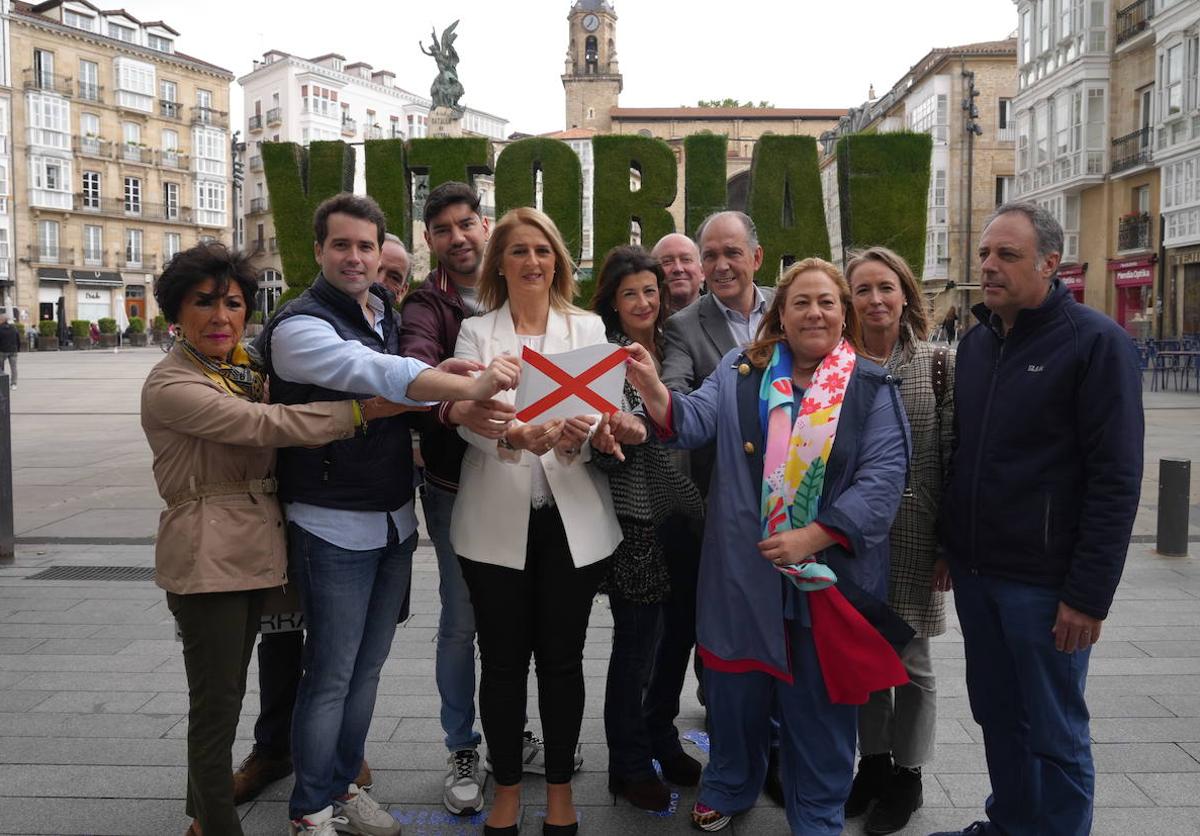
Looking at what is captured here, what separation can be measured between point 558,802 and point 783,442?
1474 millimetres

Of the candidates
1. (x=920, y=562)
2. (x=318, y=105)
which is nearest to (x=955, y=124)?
(x=318, y=105)

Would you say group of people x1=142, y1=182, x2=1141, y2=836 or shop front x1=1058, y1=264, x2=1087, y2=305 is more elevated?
shop front x1=1058, y1=264, x2=1087, y2=305

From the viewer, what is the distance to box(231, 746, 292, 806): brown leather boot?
3.57 metres

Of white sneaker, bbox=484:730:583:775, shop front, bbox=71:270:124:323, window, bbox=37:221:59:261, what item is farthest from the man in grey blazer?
window, bbox=37:221:59:261

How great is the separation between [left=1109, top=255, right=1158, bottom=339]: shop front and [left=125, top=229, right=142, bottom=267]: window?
5196cm

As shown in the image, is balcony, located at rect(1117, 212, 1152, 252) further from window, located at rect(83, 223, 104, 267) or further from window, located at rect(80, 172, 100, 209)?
window, located at rect(80, 172, 100, 209)

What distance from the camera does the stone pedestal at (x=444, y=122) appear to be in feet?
82.2

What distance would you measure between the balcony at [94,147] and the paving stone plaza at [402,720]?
2213 inches

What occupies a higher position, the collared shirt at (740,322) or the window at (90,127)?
the window at (90,127)

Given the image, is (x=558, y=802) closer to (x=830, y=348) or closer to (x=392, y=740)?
(x=392, y=740)

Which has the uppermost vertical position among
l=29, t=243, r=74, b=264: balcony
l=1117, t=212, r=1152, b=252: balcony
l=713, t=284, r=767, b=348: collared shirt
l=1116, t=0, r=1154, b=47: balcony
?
l=1116, t=0, r=1154, b=47: balcony

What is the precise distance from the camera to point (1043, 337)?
296cm

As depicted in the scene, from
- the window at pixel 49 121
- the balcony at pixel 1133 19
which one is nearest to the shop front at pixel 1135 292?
the balcony at pixel 1133 19

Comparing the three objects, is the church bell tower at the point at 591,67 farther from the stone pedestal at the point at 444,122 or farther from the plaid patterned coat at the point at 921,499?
the plaid patterned coat at the point at 921,499
